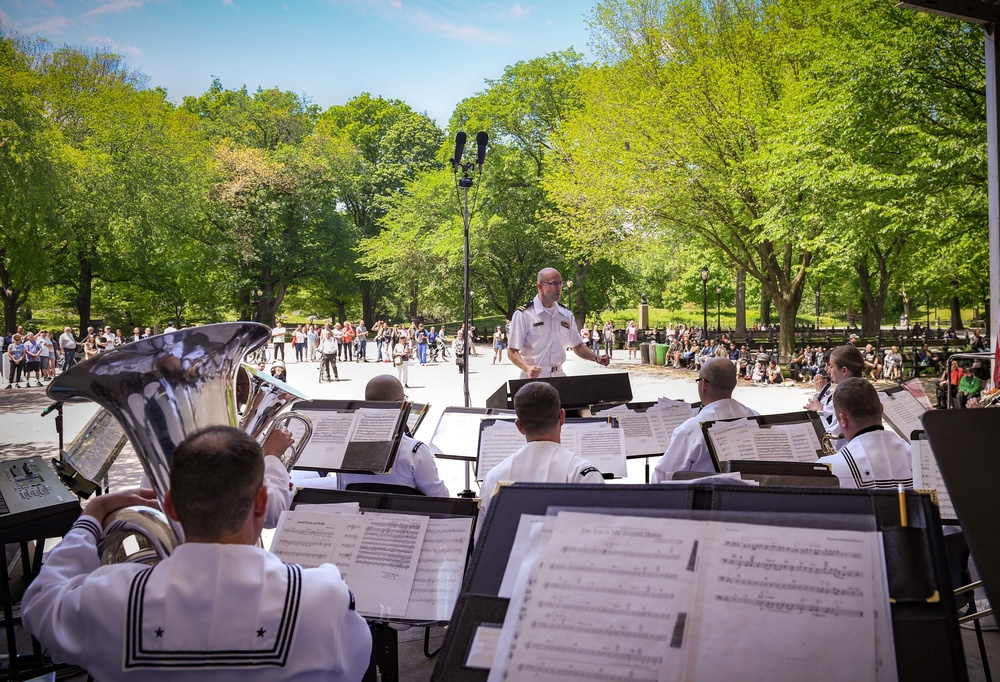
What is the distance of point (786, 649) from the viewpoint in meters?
1.22

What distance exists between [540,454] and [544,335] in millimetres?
3301

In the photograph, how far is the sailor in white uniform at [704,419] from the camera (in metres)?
4.17

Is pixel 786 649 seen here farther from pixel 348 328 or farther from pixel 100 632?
pixel 348 328

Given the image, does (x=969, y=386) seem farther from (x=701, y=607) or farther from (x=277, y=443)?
(x=701, y=607)

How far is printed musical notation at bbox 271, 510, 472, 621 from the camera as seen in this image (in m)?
2.52

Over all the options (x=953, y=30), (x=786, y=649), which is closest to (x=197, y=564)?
(x=786, y=649)

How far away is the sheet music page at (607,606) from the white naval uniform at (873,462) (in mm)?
2490

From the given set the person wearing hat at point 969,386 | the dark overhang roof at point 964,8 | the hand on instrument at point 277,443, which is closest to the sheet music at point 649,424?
the hand on instrument at point 277,443

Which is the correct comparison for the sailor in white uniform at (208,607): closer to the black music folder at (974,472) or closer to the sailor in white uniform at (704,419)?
the black music folder at (974,472)

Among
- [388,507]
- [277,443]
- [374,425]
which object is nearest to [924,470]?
[388,507]

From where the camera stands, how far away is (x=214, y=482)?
1.79 meters

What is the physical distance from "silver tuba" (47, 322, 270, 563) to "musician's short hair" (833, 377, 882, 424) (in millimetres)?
2853

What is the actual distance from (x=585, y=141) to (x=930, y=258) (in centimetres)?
1276

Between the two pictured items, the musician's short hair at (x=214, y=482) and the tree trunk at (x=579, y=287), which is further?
the tree trunk at (x=579, y=287)
